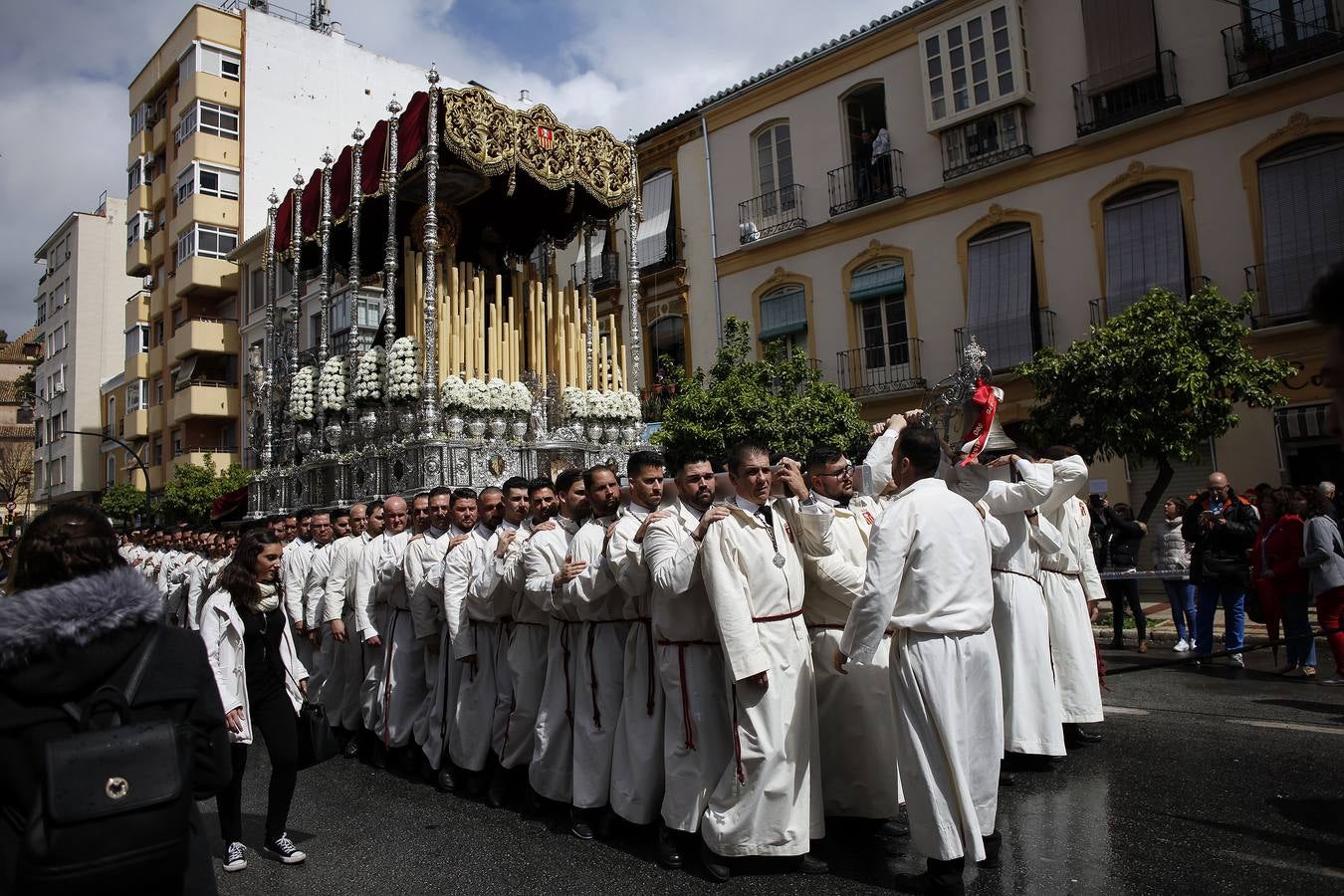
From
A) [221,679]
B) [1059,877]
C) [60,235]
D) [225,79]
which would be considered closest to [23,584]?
[221,679]

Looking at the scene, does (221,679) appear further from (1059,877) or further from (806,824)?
(1059,877)

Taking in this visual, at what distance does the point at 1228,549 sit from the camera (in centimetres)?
912

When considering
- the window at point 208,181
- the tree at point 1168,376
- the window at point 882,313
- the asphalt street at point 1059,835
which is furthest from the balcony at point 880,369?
the window at point 208,181

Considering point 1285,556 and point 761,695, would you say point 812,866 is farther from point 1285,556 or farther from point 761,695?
point 1285,556

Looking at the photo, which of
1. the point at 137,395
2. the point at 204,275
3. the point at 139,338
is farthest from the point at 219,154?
the point at 137,395

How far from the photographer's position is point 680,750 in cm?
462

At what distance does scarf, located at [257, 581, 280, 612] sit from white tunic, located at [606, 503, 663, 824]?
1.78 metres

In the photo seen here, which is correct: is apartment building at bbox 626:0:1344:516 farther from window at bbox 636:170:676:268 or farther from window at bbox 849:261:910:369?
window at bbox 636:170:676:268

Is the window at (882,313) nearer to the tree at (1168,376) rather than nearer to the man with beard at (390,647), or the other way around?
the tree at (1168,376)

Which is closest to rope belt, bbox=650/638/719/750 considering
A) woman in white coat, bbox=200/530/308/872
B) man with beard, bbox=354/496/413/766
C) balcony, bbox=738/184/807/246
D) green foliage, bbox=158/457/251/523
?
woman in white coat, bbox=200/530/308/872

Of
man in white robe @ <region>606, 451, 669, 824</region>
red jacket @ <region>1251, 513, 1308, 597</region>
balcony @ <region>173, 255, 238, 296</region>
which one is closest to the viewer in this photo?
man in white robe @ <region>606, 451, 669, 824</region>

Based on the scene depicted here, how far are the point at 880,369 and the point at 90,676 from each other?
1792 cm

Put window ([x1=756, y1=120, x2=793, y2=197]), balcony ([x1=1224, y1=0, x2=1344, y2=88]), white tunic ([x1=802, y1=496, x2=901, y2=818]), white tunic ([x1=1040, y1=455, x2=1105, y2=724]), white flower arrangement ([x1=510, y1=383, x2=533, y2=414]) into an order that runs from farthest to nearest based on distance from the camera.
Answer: window ([x1=756, y1=120, x2=793, y2=197])
balcony ([x1=1224, y1=0, x2=1344, y2=88])
white flower arrangement ([x1=510, y1=383, x2=533, y2=414])
white tunic ([x1=1040, y1=455, x2=1105, y2=724])
white tunic ([x1=802, y1=496, x2=901, y2=818])

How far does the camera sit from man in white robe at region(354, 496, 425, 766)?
22.5ft
